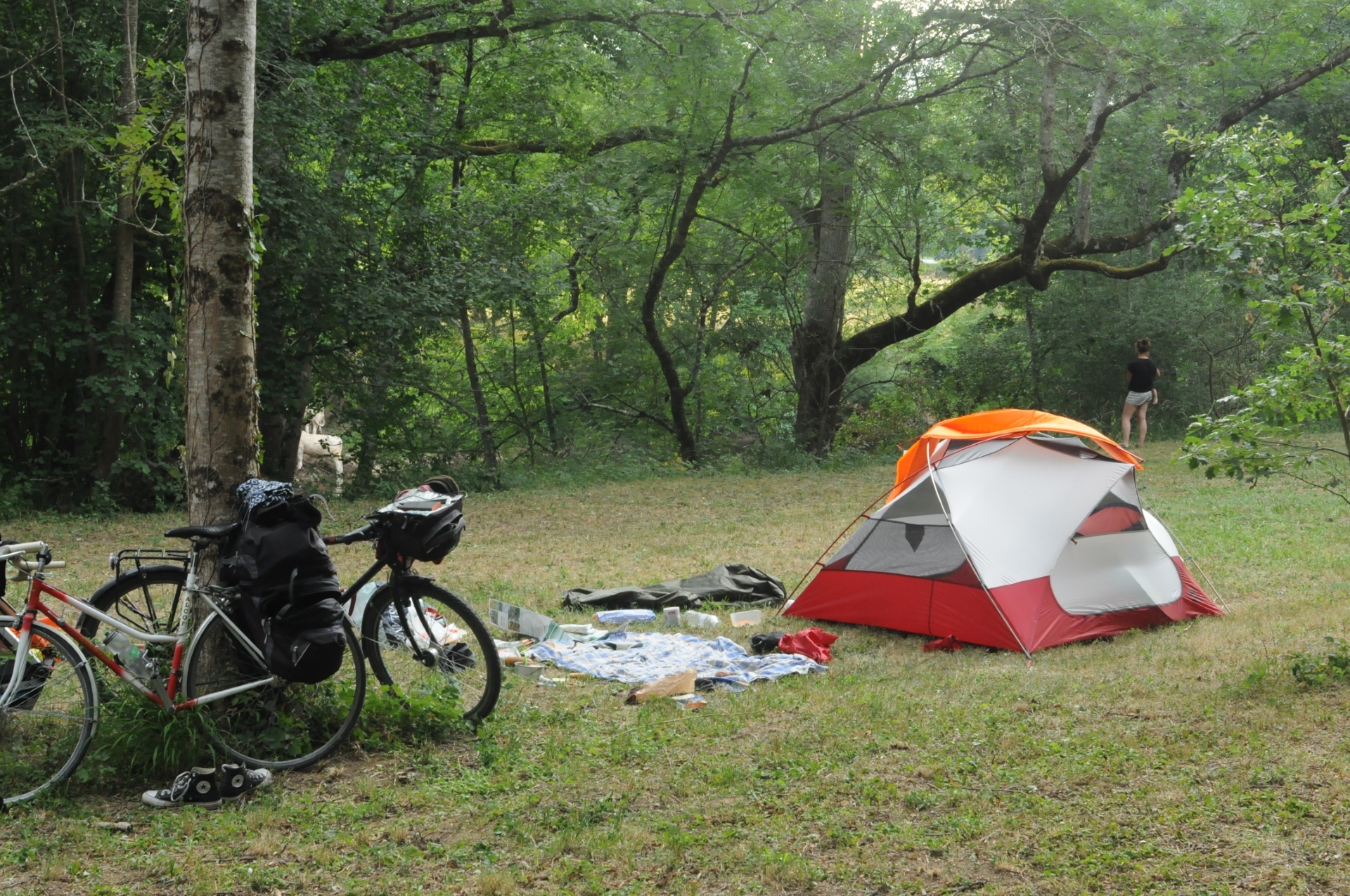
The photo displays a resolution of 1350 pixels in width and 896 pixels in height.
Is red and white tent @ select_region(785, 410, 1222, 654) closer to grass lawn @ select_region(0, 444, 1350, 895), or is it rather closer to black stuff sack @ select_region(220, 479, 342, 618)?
grass lawn @ select_region(0, 444, 1350, 895)

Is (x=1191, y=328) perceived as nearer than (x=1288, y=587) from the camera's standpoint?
No

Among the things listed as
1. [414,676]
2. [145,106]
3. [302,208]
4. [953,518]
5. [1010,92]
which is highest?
[1010,92]

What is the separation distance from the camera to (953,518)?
21.5 ft

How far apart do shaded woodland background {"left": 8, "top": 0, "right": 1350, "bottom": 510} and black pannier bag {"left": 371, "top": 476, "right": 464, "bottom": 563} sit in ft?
6.89

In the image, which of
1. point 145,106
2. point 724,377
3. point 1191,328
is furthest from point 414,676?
point 1191,328

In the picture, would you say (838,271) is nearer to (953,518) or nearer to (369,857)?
(953,518)

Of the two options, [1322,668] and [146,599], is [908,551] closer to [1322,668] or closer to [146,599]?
[1322,668]

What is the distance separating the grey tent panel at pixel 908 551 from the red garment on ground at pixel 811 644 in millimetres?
672

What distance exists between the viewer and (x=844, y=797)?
3939 mm

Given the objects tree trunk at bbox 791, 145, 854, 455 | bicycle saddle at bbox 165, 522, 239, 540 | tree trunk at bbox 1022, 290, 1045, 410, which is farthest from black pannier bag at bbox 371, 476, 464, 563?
tree trunk at bbox 1022, 290, 1045, 410

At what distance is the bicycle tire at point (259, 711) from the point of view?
4.02 m

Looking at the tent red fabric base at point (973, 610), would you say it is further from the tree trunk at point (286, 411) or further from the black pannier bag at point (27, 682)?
the tree trunk at point (286, 411)

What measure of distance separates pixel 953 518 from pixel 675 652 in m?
1.80

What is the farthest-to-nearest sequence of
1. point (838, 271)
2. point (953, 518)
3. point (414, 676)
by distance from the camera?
point (838, 271) < point (953, 518) < point (414, 676)
